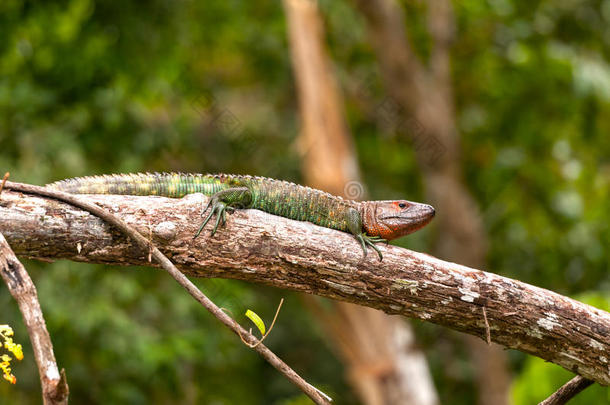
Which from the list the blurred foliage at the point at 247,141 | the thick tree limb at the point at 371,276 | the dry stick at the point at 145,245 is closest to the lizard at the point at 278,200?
the thick tree limb at the point at 371,276

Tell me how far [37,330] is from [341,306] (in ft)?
18.9

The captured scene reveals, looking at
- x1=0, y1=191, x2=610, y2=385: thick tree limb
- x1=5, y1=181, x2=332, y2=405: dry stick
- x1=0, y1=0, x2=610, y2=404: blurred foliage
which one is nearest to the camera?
x1=5, y1=181, x2=332, y2=405: dry stick

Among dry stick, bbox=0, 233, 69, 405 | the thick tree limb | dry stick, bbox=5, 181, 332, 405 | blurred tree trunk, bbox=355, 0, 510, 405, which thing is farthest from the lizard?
blurred tree trunk, bbox=355, 0, 510, 405

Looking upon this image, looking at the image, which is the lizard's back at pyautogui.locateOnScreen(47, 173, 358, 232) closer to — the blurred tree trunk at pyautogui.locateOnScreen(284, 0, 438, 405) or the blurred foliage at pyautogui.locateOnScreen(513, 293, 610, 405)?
the blurred foliage at pyautogui.locateOnScreen(513, 293, 610, 405)

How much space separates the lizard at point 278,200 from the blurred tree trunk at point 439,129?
4.52m

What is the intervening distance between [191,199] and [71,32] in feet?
14.8

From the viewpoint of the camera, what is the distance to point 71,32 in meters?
6.64

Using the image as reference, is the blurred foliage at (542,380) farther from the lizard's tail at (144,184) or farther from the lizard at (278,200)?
the lizard's tail at (144,184)

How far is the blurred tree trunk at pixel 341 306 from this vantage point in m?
7.59

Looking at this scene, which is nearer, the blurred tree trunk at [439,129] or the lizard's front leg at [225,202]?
the lizard's front leg at [225,202]

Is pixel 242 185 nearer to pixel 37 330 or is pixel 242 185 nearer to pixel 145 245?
pixel 145 245

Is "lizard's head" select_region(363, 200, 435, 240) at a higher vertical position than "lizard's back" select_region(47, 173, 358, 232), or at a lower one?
lower

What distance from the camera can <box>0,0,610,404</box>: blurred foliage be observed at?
A: 6.05 metres

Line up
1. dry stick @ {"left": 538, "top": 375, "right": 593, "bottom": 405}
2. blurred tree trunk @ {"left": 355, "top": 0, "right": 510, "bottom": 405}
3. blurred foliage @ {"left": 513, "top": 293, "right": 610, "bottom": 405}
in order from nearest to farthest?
dry stick @ {"left": 538, "top": 375, "right": 593, "bottom": 405}
blurred foliage @ {"left": 513, "top": 293, "right": 610, "bottom": 405}
blurred tree trunk @ {"left": 355, "top": 0, "right": 510, "bottom": 405}
